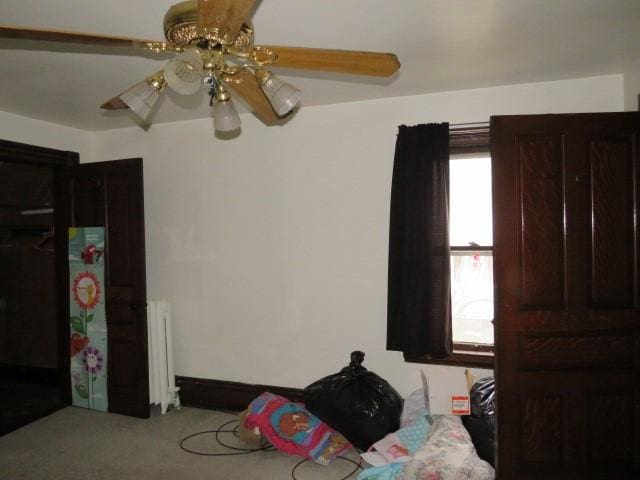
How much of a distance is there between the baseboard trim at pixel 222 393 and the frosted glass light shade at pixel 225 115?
2.27 m

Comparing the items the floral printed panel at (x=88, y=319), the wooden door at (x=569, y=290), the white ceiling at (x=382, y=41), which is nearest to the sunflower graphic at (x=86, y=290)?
the floral printed panel at (x=88, y=319)

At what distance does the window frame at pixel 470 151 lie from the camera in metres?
2.76

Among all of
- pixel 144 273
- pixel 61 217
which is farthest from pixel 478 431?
pixel 61 217

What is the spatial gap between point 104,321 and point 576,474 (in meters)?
3.49

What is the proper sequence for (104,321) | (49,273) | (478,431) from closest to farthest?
(478,431), (104,321), (49,273)

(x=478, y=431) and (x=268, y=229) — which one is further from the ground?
(x=268, y=229)

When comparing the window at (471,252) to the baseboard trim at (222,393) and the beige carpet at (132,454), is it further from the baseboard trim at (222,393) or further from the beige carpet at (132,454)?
the baseboard trim at (222,393)

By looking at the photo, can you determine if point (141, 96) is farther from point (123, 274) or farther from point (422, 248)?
point (123, 274)

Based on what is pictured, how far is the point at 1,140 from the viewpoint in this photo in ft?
10.0

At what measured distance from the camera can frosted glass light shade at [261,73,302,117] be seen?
1.42 meters

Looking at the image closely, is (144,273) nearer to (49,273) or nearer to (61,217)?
(61,217)

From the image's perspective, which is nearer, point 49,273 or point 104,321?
point 104,321

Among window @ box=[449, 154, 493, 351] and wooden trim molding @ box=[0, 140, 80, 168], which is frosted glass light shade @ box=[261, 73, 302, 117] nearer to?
window @ box=[449, 154, 493, 351]

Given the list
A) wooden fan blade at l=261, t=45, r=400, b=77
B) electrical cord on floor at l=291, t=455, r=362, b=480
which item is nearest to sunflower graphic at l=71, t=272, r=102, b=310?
electrical cord on floor at l=291, t=455, r=362, b=480
